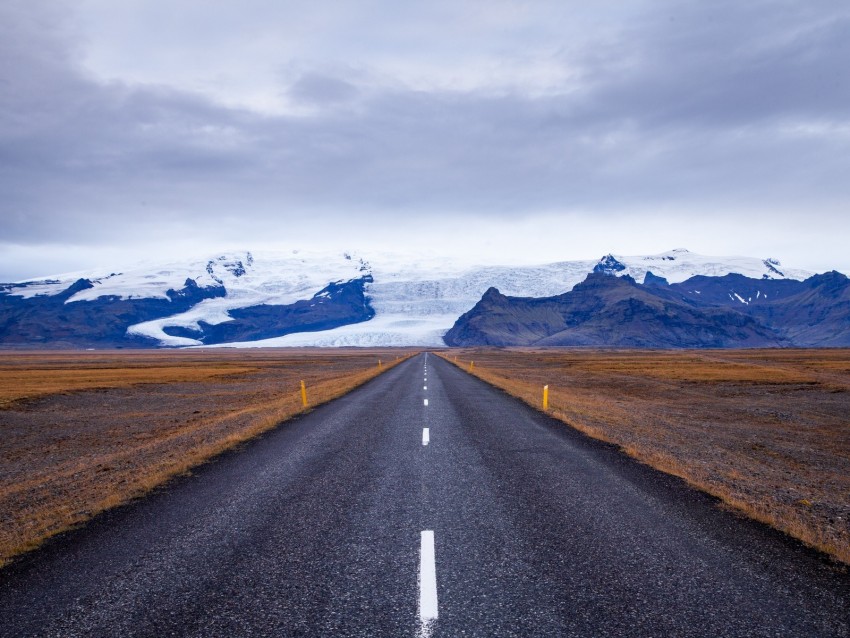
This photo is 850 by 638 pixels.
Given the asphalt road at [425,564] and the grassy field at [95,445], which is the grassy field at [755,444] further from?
the grassy field at [95,445]

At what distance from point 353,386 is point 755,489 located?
27.4m

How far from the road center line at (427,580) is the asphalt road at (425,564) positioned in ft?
0.07

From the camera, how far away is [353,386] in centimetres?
3569

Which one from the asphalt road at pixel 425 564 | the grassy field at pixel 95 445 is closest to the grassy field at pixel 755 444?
the asphalt road at pixel 425 564

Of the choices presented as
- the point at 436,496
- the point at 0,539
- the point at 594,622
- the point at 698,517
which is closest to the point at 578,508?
the point at 698,517

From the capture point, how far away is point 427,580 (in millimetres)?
5984

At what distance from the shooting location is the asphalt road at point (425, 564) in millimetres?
5156

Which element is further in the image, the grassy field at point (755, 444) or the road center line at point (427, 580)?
the grassy field at point (755, 444)

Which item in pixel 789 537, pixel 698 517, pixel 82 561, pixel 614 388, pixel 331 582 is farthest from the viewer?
pixel 614 388

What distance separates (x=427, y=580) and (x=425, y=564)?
0.42 metres

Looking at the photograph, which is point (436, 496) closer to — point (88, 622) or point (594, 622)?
point (594, 622)

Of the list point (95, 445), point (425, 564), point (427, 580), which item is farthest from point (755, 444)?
point (95, 445)

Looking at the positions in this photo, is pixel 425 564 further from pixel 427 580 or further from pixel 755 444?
pixel 755 444

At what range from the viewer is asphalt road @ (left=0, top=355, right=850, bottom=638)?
5.16 m
